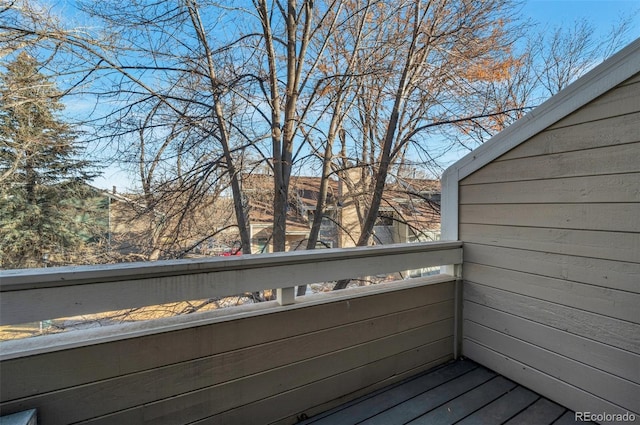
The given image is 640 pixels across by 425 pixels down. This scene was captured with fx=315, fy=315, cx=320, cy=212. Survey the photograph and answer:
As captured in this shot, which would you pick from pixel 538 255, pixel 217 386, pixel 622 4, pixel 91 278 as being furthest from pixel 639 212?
pixel 622 4

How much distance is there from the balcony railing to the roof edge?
0.64 meters

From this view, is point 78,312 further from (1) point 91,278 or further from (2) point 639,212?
(2) point 639,212

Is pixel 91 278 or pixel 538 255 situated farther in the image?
pixel 538 255

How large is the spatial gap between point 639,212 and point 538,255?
0.48m

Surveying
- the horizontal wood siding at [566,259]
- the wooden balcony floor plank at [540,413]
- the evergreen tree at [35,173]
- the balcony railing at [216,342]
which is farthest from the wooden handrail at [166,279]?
the evergreen tree at [35,173]

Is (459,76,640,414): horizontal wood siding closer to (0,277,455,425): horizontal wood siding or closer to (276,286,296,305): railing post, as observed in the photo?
(0,277,455,425): horizontal wood siding

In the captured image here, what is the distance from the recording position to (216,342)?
1.31 metres

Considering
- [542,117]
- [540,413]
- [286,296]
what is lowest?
[540,413]

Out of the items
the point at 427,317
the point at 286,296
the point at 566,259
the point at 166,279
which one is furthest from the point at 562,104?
the point at 166,279

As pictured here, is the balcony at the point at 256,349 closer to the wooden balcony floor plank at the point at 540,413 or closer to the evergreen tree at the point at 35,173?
the wooden balcony floor plank at the point at 540,413

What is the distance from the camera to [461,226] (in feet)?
7.11

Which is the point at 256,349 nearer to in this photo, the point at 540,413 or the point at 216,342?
the point at 216,342

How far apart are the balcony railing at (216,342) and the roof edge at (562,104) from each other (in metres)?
0.64

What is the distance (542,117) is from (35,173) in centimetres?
725
